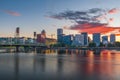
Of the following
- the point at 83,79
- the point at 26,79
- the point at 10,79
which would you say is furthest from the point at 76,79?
the point at 10,79

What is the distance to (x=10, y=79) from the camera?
2659 centimetres

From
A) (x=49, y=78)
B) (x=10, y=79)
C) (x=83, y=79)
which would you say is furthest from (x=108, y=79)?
(x=10, y=79)

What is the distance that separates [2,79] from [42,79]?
432 centimetres

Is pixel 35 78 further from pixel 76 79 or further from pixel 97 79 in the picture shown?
pixel 97 79

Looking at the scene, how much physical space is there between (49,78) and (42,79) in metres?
1.47

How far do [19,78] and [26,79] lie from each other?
1.31 metres

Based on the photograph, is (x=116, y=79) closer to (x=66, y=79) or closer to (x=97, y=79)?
(x=97, y=79)

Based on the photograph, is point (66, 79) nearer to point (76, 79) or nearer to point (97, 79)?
point (76, 79)

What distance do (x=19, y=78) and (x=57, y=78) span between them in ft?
14.1

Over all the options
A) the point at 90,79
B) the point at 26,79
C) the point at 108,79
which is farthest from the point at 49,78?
the point at 108,79

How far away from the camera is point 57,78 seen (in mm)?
27984

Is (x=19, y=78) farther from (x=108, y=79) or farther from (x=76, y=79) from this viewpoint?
(x=108, y=79)

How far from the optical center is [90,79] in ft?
90.7

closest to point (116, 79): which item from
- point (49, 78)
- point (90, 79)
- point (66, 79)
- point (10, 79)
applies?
point (90, 79)
